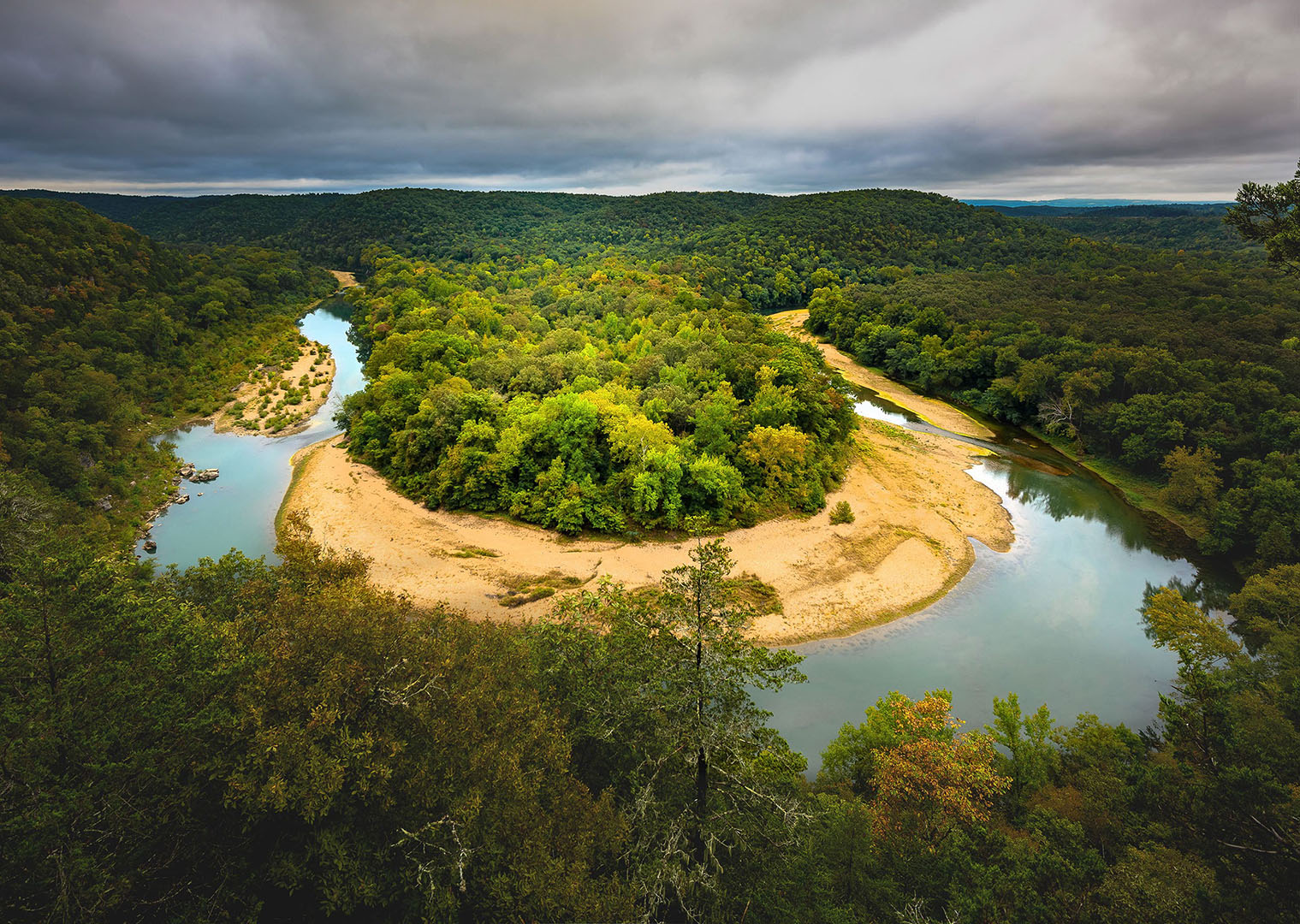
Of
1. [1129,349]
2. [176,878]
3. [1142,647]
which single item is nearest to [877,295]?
[1129,349]

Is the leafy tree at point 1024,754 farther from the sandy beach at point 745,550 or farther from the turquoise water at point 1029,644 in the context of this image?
the sandy beach at point 745,550

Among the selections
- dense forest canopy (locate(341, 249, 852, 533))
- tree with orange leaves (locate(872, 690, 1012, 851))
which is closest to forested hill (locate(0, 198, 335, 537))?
dense forest canopy (locate(341, 249, 852, 533))

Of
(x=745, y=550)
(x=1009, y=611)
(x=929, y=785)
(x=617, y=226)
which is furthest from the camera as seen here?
(x=617, y=226)

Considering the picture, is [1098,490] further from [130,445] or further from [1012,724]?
[130,445]

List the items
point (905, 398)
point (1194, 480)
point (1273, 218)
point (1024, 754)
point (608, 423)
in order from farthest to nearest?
1. point (905, 398)
2. point (608, 423)
3. point (1194, 480)
4. point (1024, 754)
5. point (1273, 218)

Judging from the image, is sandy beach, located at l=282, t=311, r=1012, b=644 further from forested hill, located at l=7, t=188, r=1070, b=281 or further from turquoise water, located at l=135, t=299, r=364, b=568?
forested hill, located at l=7, t=188, r=1070, b=281

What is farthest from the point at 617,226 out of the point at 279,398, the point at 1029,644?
the point at 1029,644

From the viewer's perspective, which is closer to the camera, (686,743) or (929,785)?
(686,743)

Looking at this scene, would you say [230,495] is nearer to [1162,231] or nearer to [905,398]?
[905,398]
